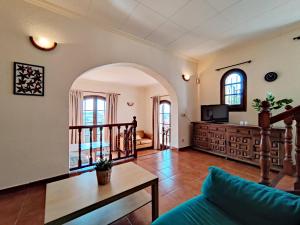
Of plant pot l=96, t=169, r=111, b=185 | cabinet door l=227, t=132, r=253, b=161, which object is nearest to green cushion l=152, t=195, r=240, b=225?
plant pot l=96, t=169, r=111, b=185

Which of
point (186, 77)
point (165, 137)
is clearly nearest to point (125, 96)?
point (165, 137)

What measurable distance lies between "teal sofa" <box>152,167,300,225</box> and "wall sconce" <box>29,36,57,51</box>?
2.62 m

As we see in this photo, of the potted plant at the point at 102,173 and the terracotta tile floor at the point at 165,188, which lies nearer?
the potted plant at the point at 102,173

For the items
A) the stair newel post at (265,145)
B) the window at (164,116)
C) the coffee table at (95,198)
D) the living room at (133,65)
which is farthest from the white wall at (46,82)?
the window at (164,116)

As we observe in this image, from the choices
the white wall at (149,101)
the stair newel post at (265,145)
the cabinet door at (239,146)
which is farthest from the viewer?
the white wall at (149,101)

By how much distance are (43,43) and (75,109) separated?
12.0 feet

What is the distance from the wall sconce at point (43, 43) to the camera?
6.72ft

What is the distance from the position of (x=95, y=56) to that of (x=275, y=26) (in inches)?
135

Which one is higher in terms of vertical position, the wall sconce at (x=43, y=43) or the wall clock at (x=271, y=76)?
the wall sconce at (x=43, y=43)

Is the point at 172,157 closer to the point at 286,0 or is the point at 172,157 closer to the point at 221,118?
the point at 221,118

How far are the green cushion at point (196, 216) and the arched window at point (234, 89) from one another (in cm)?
316

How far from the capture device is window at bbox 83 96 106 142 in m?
5.81

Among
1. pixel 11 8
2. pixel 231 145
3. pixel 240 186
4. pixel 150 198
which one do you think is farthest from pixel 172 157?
pixel 11 8

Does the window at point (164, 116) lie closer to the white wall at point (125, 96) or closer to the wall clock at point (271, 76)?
the white wall at point (125, 96)
